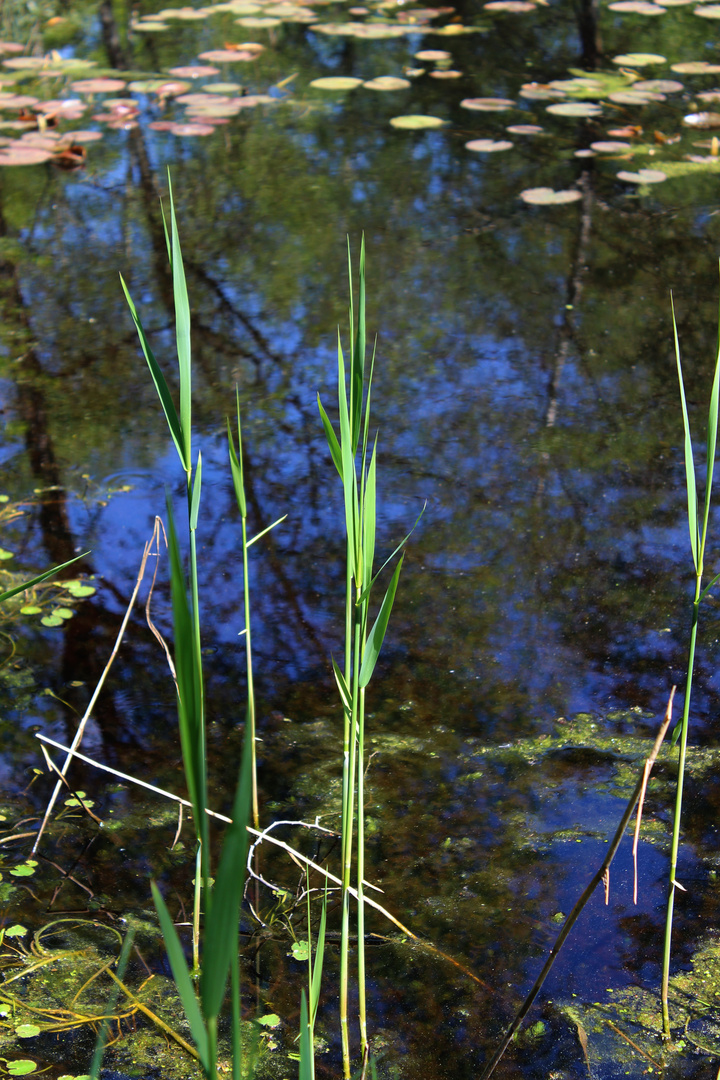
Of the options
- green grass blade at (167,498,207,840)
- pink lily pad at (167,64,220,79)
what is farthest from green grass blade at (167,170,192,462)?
pink lily pad at (167,64,220,79)

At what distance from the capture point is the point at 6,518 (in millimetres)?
2359

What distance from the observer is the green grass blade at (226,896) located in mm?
563

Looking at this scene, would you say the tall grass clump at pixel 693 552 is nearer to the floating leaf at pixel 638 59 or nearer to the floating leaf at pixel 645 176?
the floating leaf at pixel 645 176

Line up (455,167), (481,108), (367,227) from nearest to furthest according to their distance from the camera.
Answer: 1. (367,227)
2. (455,167)
3. (481,108)

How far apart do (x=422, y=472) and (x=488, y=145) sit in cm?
242

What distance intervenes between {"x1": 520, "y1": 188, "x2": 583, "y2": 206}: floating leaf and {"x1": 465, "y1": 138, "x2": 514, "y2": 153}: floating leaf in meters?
0.48

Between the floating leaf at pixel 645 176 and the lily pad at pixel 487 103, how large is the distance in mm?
1018

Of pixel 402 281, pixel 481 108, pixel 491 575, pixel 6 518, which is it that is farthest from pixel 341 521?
pixel 481 108

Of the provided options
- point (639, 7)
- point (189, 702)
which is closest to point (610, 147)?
point (639, 7)

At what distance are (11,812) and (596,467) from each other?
1.57 metres

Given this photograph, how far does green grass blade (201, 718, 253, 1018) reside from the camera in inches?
22.2

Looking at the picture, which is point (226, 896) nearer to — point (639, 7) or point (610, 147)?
point (610, 147)

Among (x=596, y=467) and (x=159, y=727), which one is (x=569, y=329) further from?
(x=159, y=727)

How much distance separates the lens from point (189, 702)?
2.28 ft
